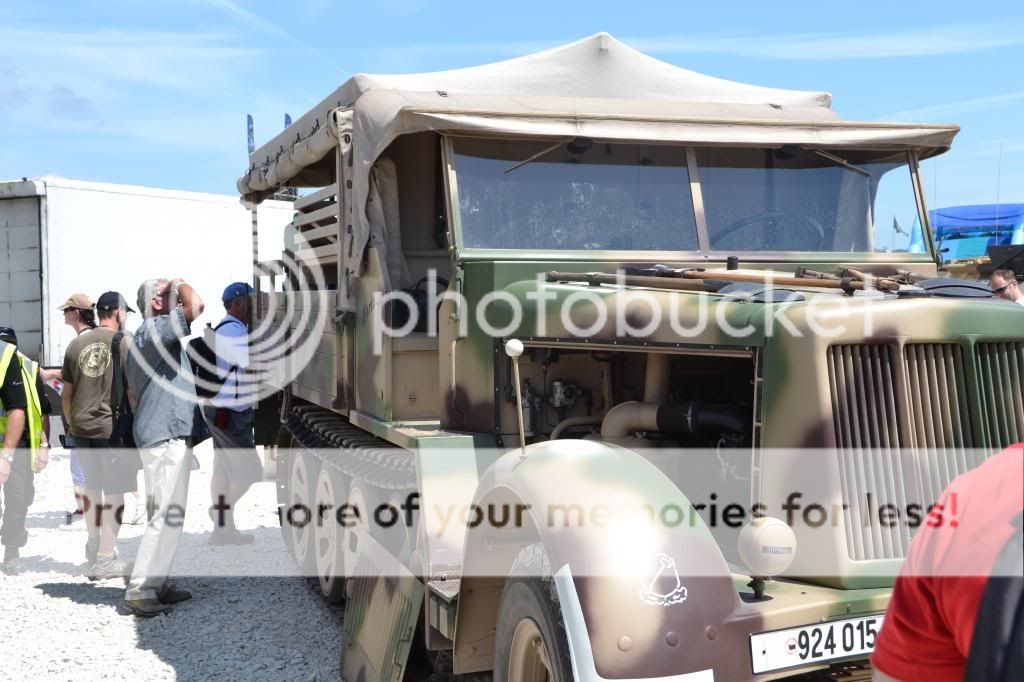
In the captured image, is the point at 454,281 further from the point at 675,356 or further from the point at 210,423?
the point at 210,423

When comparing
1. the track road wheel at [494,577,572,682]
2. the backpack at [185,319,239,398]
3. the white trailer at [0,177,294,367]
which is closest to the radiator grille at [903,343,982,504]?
the track road wheel at [494,577,572,682]

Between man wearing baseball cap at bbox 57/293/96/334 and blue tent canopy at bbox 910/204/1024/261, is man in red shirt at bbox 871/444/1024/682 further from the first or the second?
blue tent canopy at bbox 910/204/1024/261

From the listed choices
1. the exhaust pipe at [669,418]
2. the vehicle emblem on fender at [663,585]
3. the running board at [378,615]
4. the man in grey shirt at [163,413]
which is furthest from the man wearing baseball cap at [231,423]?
the vehicle emblem on fender at [663,585]

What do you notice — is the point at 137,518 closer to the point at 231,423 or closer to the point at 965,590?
the point at 231,423

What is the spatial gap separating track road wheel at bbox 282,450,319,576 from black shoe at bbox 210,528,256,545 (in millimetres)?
703

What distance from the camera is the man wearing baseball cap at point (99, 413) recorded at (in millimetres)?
7094

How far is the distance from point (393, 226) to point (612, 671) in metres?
2.90

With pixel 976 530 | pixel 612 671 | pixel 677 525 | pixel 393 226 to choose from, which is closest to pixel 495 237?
pixel 393 226

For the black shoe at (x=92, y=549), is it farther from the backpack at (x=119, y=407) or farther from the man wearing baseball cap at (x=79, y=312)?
the man wearing baseball cap at (x=79, y=312)

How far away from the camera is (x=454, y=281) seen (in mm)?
4562

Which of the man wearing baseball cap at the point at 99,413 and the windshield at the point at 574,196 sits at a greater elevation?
the windshield at the point at 574,196

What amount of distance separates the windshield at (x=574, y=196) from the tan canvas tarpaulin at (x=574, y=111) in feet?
0.43

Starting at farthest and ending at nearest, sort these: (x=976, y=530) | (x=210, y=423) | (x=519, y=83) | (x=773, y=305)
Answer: (x=210, y=423)
(x=519, y=83)
(x=773, y=305)
(x=976, y=530)

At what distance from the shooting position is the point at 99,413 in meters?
Result: 7.15
